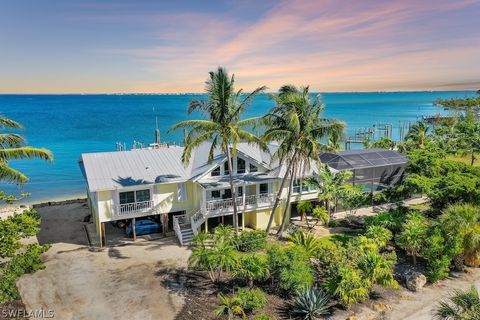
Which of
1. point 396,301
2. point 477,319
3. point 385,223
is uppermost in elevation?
→ point 477,319

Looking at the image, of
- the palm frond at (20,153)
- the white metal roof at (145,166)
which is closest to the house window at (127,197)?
the white metal roof at (145,166)

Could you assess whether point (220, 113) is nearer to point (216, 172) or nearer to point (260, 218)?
point (216, 172)

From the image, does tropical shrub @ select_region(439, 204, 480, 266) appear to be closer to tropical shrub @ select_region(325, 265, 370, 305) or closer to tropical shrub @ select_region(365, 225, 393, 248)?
tropical shrub @ select_region(365, 225, 393, 248)

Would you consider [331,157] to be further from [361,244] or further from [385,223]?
[361,244]

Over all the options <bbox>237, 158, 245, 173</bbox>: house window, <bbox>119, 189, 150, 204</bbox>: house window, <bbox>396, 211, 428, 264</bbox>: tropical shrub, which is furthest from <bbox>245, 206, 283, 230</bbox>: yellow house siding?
<bbox>396, 211, 428, 264</bbox>: tropical shrub

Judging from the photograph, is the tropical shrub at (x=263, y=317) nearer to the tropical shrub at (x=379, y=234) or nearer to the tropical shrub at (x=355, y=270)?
the tropical shrub at (x=355, y=270)

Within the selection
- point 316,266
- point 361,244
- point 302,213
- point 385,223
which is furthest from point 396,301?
point 302,213
